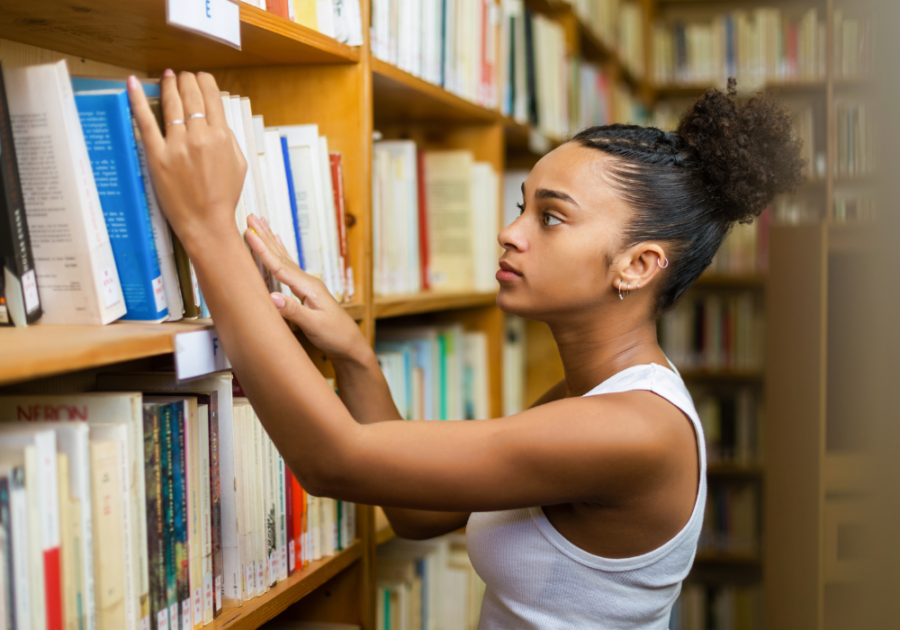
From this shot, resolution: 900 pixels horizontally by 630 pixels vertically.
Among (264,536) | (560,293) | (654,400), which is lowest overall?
(264,536)

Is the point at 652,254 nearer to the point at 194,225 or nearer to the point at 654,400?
the point at 654,400

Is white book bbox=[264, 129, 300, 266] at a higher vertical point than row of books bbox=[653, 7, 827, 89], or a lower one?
lower

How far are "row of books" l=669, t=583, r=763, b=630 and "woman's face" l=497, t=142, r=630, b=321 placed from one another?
293 cm

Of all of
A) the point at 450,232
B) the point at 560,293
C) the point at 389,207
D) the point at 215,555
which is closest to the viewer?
the point at 215,555

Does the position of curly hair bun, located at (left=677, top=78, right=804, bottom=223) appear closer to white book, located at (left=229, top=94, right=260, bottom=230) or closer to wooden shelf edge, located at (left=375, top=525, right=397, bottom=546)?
white book, located at (left=229, top=94, right=260, bottom=230)

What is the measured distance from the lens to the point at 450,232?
1.83 m

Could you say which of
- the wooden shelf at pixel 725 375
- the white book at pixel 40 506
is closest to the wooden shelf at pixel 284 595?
the white book at pixel 40 506

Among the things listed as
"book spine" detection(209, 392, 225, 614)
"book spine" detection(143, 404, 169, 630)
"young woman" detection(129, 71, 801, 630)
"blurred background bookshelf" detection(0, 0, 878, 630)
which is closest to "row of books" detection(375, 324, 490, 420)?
"blurred background bookshelf" detection(0, 0, 878, 630)

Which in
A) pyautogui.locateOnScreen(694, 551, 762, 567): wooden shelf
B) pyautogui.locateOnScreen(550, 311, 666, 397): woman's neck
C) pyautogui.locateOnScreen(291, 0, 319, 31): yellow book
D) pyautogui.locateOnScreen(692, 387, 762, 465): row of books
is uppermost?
pyautogui.locateOnScreen(291, 0, 319, 31): yellow book

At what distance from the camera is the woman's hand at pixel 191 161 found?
782mm

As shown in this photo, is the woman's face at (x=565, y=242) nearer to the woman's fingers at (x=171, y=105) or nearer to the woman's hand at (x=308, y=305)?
the woman's hand at (x=308, y=305)

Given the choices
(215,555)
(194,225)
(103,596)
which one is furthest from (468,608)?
(194,225)

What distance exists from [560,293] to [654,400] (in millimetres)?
202

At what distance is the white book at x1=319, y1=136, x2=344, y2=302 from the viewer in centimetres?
117
